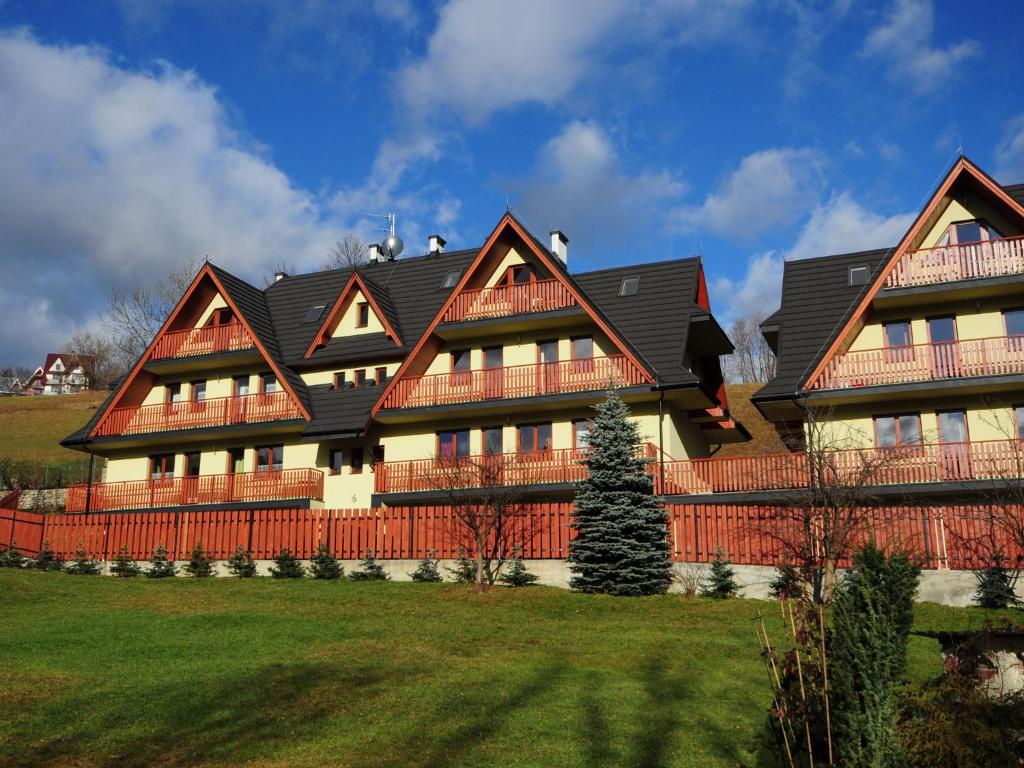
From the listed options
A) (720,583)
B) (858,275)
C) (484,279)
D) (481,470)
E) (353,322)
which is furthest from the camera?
(353,322)

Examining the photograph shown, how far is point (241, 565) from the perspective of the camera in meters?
26.4

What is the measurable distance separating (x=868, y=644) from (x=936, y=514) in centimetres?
1537

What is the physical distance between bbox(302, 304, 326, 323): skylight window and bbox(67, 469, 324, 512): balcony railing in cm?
630

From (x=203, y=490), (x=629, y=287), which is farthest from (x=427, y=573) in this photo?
(x=629, y=287)

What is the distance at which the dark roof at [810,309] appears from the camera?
2739 cm

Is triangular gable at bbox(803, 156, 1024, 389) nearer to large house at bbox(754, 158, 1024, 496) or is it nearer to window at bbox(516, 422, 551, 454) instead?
large house at bbox(754, 158, 1024, 496)

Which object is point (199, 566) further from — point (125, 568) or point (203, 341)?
point (203, 341)

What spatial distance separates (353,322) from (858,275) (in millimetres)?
16767

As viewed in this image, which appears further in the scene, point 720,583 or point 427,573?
point 427,573

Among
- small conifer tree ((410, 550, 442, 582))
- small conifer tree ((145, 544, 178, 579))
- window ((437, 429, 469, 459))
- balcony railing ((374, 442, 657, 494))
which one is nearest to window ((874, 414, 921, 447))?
balcony railing ((374, 442, 657, 494))

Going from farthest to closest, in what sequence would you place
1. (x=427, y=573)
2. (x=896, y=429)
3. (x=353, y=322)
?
1. (x=353, y=322)
2. (x=896, y=429)
3. (x=427, y=573)

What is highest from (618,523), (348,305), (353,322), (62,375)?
(62,375)

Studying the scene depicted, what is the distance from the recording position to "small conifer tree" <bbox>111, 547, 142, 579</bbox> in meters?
27.3

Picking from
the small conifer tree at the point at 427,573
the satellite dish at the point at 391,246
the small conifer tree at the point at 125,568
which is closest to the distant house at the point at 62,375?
the satellite dish at the point at 391,246
